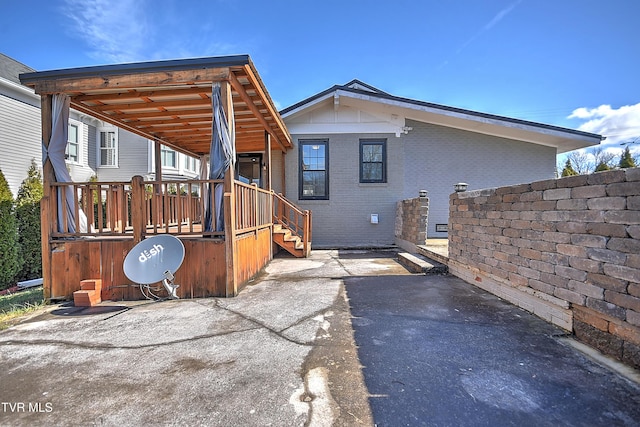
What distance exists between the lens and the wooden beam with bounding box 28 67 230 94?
4.14 metres

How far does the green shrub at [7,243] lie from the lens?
697 centimetres

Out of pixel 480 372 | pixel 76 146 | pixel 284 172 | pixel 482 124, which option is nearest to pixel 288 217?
pixel 284 172

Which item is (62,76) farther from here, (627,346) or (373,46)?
(373,46)

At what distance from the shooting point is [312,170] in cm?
933

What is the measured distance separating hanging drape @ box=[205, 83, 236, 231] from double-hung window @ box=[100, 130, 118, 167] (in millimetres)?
11050

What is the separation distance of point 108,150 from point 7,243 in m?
6.81

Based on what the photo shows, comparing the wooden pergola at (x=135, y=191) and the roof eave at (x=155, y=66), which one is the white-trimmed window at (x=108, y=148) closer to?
the wooden pergola at (x=135, y=191)

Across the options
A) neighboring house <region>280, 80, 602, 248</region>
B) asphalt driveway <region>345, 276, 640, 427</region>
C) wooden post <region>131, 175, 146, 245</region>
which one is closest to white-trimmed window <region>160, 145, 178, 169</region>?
neighboring house <region>280, 80, 602, 248</region>

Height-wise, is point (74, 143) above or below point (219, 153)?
above

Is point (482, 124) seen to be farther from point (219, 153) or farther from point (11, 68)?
point (11, 68)

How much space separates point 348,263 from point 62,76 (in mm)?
5938

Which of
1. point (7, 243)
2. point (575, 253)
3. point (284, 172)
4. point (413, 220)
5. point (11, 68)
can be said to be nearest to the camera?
point (575, 253)

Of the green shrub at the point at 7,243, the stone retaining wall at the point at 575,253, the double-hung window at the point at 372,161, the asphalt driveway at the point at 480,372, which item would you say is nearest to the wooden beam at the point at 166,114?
the green shrub at the point at 7,243

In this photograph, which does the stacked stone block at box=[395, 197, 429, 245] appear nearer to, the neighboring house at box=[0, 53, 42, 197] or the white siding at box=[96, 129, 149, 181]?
the white siding at box=[96, 129, 149, 181]
